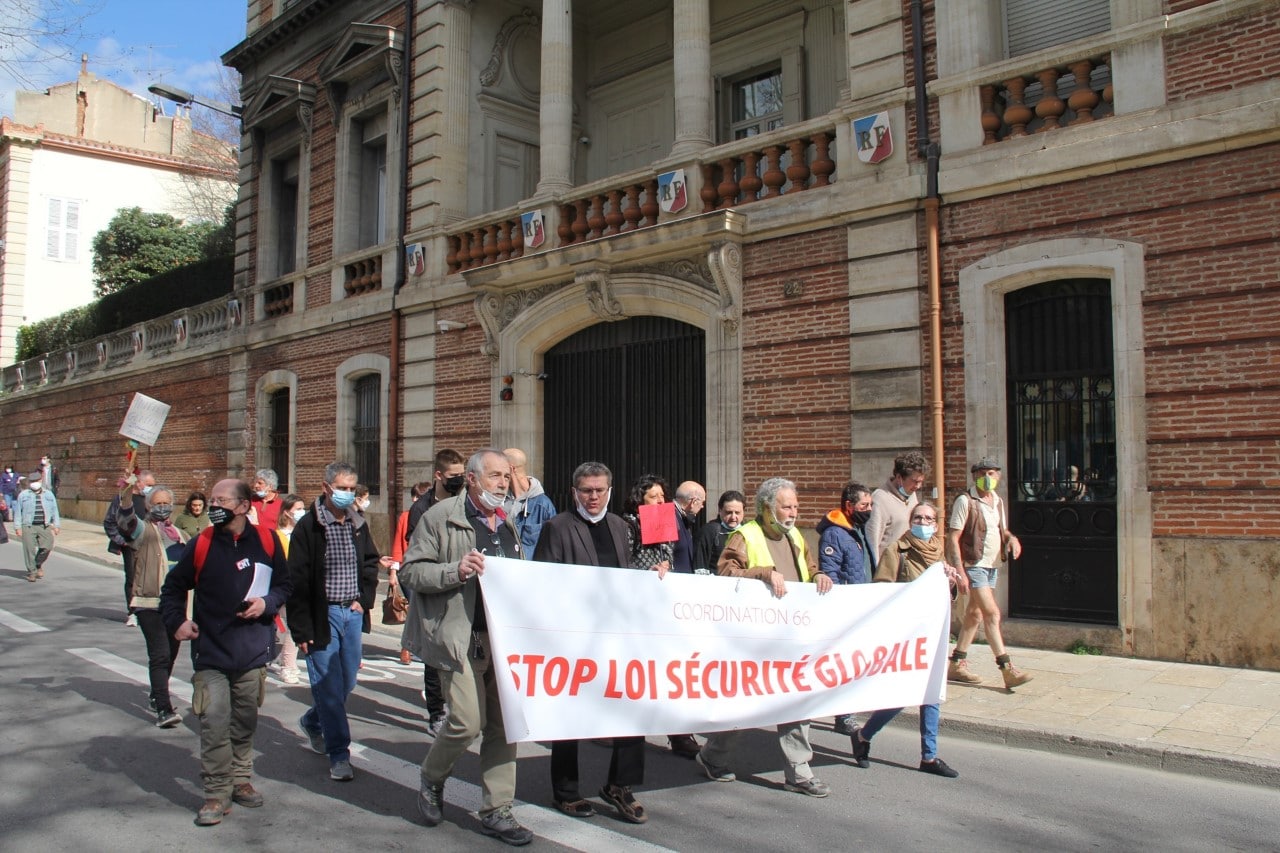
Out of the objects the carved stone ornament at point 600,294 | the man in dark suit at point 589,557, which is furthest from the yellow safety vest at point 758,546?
the carved stone ornament at point 600,294

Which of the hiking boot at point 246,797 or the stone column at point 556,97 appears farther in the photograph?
the stone column at point 556,97

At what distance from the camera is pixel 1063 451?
959cm

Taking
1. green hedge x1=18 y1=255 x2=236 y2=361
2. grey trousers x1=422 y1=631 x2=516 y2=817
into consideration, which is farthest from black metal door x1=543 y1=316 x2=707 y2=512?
green hedge x1=18 y1=255 x2=236 y2=361

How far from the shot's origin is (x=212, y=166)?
4403 cm

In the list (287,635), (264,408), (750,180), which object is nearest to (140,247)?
(264,408)

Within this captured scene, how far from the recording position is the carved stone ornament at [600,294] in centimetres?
1319

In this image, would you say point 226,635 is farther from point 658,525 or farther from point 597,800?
point 658,525

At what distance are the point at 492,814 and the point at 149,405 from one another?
1821 centimetres

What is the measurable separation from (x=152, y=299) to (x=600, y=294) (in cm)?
2234

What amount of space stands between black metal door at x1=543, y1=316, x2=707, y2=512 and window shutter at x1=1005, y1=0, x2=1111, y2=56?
4.93 metres

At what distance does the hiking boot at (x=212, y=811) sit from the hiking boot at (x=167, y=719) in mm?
2062

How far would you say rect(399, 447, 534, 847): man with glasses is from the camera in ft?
15.3

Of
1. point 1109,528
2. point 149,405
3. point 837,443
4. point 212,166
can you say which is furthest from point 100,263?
point 1109,528

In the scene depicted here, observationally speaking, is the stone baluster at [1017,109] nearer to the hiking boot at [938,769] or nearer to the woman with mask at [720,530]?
the woman with mask at [720,530]
